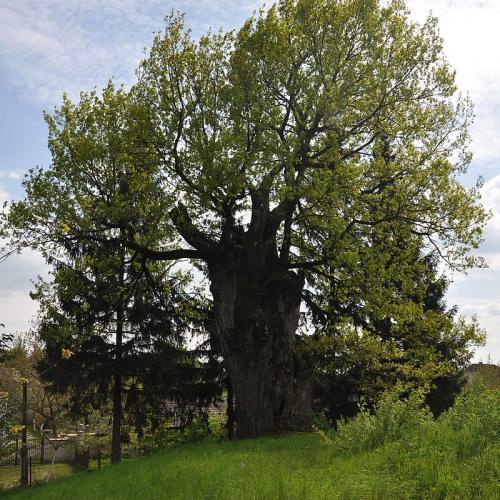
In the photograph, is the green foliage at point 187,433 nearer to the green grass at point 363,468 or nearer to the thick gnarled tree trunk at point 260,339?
the thick gnarled tree trunk at point 260,339

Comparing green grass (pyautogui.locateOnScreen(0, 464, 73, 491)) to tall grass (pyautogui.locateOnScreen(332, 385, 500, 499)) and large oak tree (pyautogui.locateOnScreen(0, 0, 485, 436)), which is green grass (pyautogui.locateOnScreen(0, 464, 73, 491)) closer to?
large oak tree (pyautogui.locateOnScreen(0, 0, 485, 436))

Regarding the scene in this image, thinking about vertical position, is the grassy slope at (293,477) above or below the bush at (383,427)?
below

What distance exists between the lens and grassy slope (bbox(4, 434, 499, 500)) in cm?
704

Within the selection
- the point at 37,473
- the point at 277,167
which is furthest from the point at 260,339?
the point at 37,473

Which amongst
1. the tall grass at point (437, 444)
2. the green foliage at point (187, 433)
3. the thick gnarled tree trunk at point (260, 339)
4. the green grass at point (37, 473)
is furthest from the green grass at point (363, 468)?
the green grass at point (37, 473)

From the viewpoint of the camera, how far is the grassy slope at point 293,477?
23.1ft

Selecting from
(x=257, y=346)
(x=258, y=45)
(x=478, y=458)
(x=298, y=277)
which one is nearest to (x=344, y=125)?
(x=258, y=45)

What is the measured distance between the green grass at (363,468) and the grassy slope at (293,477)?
14 mm

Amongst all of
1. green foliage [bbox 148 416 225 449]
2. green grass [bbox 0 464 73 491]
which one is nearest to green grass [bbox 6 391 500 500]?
green foliage [bbox 148 416 225 449]

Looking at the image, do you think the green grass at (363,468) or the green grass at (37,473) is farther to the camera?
the green grass at (37,473)

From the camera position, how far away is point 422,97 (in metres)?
18.6

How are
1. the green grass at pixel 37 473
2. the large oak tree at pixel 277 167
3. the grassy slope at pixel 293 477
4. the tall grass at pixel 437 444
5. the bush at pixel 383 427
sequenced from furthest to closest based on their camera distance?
the green grass at pixel 37 473 → the large oak tree at pixel 277 167 → the bush at pixel 383 427 → the grassy slope at pixel 293 477 → the tall grass at pixel 437 444

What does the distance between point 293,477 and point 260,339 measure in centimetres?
873

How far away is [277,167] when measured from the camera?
16.5 meters
